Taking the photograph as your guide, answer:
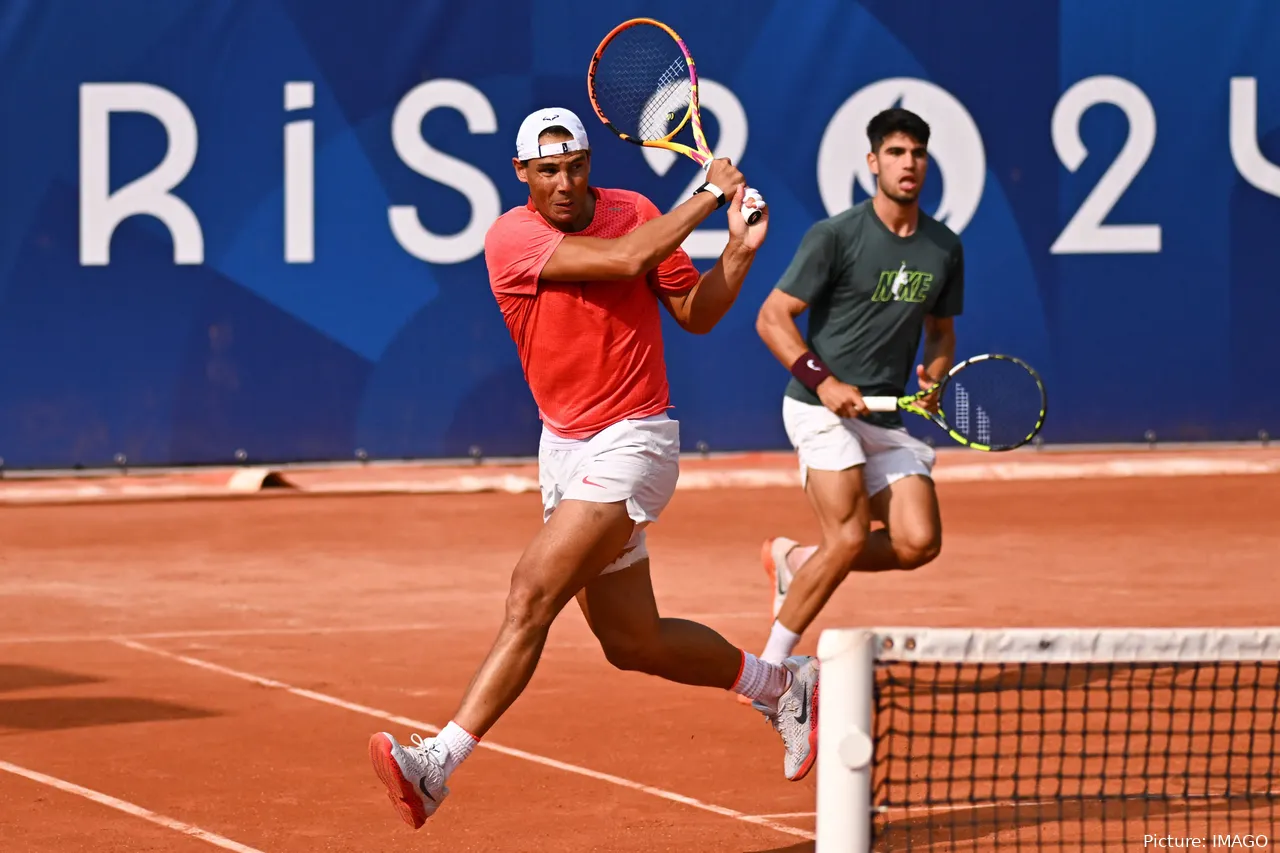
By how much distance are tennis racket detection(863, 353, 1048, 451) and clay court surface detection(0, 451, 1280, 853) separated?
52.1 inches

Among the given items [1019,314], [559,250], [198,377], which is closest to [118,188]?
[198,377]

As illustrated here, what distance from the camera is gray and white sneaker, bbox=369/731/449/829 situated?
183 inches

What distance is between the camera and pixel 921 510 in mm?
6641

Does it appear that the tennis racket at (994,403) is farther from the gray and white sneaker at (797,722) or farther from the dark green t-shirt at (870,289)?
the gray and white sneaker at (797,722)

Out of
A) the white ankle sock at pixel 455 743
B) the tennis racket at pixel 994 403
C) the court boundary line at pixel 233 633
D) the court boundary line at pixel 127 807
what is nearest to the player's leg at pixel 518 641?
the white ankle sock at pixel 455 743

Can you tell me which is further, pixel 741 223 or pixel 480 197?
pixel 480 197

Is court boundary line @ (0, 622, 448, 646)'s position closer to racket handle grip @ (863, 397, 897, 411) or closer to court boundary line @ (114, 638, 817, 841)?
court boundary line @ (114, 638, 817, 841)

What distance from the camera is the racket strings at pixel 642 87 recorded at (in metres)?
6.25

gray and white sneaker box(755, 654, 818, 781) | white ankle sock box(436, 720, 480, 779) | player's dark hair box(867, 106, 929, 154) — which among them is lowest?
white ankle sock box(436, 720, 480, 779)

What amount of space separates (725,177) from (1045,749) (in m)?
2.10

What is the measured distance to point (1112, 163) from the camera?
13.0 meters

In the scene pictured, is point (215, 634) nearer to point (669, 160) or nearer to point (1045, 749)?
point (1045, 749)

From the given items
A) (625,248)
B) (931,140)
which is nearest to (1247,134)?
(931,140)

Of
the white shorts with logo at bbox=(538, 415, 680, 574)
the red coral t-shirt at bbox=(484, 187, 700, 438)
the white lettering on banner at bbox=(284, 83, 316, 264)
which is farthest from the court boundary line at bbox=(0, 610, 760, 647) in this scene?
the white lettering on banner at bbox=(284, 83, 316, 264)
